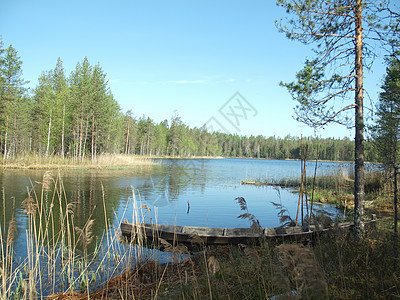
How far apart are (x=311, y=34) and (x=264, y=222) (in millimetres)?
8876

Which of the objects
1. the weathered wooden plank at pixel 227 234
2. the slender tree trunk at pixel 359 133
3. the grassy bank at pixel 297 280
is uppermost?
the slender tree trunk at pixel 359 133

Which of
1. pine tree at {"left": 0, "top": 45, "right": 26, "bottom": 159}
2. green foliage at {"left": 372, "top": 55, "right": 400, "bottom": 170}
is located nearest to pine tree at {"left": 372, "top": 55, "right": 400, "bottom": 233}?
green foliage at {"left": 372, "top": 55, "right": 400, "bottom": 170}

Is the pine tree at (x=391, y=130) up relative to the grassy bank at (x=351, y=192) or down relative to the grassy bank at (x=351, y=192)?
up

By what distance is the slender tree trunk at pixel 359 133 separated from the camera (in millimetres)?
6809

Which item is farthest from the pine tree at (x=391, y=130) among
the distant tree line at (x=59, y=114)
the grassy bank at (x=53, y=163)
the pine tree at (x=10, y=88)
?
the pine tree at (x=10, y=88)

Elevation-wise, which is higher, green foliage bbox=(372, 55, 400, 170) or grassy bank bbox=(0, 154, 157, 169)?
green foliage bbox=(372, 55, 400, 170)

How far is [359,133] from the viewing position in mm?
6945

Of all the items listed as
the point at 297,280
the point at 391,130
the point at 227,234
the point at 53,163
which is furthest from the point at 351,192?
the point at 53,163

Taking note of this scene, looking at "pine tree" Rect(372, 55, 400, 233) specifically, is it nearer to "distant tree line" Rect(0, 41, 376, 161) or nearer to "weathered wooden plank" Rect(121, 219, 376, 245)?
"weathered wooden plank" Rect(121, 219, 376, 245)

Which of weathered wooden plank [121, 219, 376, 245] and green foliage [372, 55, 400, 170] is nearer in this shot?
green foliage [372, 55, 400, 170]

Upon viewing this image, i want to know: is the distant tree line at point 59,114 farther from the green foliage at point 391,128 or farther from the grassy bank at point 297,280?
the grassy bank at point 297,280

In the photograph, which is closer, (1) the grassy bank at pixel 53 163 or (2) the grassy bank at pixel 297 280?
(2) the grassy bank at pixel 297 280

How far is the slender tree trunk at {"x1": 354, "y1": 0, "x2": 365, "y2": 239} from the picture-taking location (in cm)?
681

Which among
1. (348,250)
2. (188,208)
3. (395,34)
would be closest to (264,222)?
(188,208)
